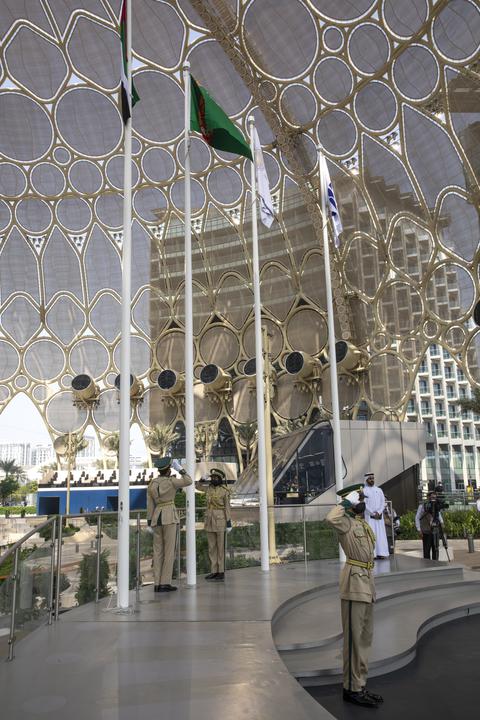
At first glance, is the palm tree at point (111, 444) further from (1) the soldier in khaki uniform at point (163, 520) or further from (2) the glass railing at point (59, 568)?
(2) the glass railing at point (59, 568)

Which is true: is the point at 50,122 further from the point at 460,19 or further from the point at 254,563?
the point at 254,563

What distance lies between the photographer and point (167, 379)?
42.6 metres

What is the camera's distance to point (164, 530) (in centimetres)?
775

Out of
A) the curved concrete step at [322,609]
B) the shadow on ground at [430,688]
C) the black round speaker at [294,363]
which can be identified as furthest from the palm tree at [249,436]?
the shadow on ground at [430,688]

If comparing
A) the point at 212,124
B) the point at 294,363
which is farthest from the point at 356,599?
the point at 294,363

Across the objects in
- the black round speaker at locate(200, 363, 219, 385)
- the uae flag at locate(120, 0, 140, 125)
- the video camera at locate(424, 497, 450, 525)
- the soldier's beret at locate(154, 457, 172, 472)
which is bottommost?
the video camera at locate(424, 497, 450, 525)

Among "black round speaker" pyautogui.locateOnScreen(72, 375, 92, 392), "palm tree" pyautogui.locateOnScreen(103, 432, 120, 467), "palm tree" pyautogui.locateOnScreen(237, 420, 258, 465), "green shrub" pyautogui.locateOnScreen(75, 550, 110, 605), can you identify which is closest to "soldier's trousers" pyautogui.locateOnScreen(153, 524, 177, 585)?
"green shrub" pyautogui.locateOnScreen(75, 550, 110, 605)

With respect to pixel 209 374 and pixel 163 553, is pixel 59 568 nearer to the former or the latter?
pixel 163 553

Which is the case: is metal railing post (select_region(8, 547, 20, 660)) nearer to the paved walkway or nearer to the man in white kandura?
the paved walkway

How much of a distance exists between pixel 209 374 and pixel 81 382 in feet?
33.0

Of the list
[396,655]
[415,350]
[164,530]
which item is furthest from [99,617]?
[415,350]

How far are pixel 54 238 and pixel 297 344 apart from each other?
19.1 meters

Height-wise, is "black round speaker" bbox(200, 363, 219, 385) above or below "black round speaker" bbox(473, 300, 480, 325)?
above

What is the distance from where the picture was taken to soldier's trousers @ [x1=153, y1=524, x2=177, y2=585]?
772 cm
